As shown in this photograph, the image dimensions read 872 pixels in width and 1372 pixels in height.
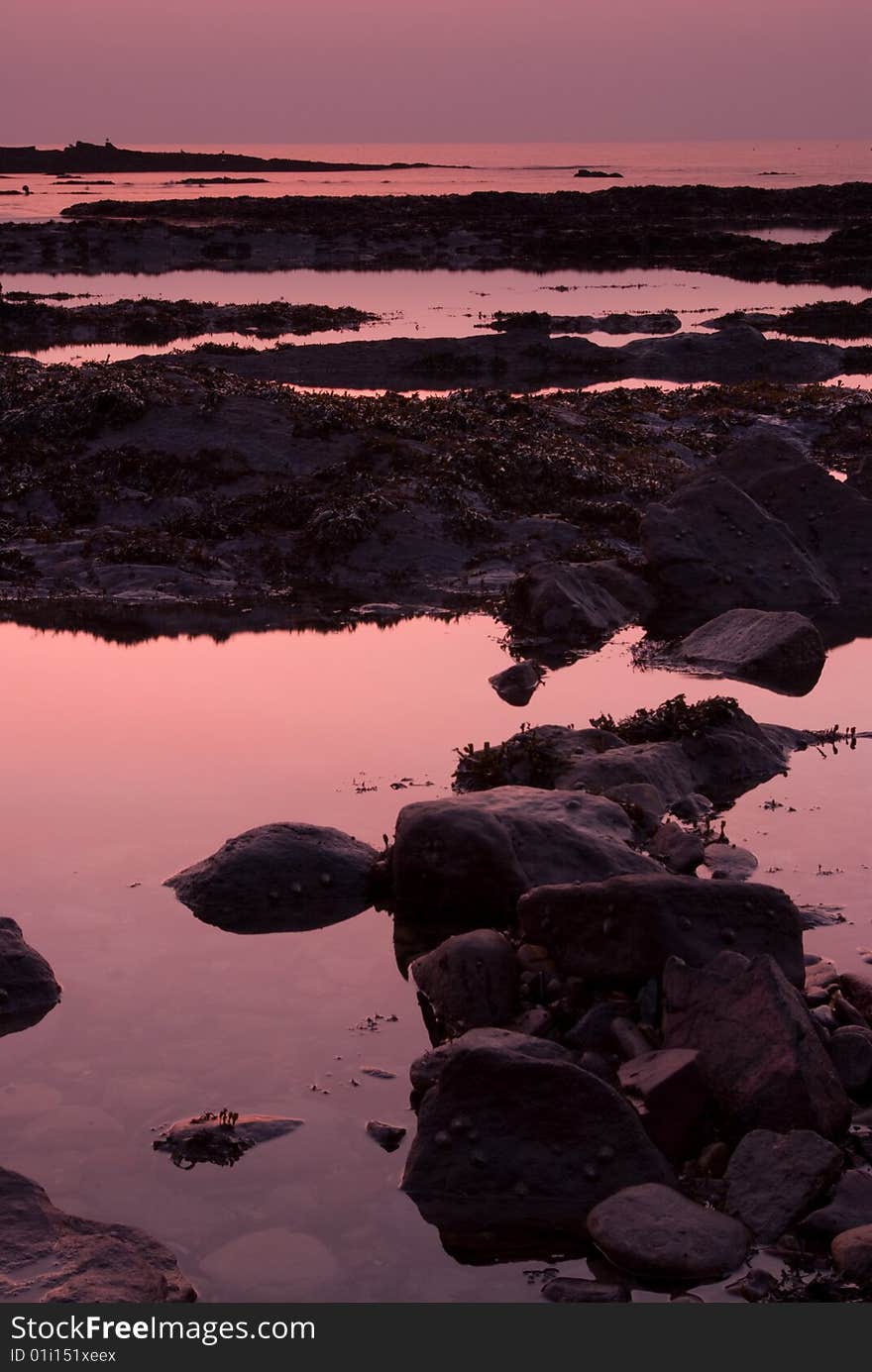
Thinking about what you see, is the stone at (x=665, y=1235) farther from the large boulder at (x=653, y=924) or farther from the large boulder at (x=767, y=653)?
the large boulder at (x=767, y=653)

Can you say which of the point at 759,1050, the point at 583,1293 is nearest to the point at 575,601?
the point at 759,1050

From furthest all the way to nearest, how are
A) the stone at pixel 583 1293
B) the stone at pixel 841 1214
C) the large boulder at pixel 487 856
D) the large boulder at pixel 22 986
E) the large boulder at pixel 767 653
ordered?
1. the large boulder at pixel 767 653
2. the large boulder at pixel 487 856
3. the large boulder at pixel 22 986
4. the stone at pixel 841 1214
5. the stone at pixel 583 1293

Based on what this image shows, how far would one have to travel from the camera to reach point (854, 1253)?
850 cm

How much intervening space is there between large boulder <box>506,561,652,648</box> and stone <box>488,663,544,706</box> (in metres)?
2.46

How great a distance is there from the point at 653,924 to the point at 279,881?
380cm

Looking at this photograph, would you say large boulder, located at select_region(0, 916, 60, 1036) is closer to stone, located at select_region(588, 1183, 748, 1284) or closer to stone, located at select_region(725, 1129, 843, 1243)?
stone, located at select_region(588, 1183, 748, 1284)

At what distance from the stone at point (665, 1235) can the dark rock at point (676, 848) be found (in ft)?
16.7

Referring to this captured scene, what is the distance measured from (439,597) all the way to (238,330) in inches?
1438

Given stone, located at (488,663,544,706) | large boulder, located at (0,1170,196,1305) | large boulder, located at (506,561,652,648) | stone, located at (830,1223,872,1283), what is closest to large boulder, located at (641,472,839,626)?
large boulder, located at (506,561,652,648)

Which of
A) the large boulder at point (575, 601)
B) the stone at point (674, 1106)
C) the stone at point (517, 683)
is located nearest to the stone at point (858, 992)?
the stone at point (674, 1106)

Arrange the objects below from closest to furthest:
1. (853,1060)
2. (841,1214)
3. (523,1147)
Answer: (841,1214)
(523,1147)
(853,1060)

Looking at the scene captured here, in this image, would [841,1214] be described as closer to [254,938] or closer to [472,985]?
[472,985]

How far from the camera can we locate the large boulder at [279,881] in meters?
13.4

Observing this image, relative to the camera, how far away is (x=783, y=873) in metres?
14.0
